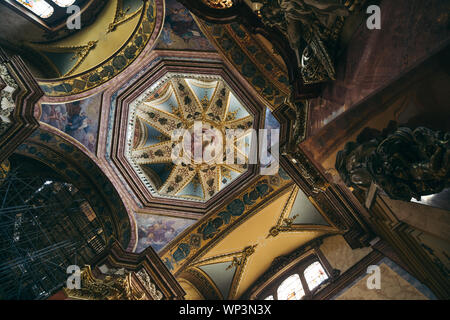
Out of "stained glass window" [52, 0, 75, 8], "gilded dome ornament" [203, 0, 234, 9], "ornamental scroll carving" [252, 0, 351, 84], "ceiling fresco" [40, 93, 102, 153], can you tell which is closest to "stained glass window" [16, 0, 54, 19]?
"stained glass window" [52, 0, 75, 8]

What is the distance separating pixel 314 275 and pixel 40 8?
1037 centimetres

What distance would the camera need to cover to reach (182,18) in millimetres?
8031

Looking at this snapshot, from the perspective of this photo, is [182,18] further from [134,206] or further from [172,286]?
[172,286]

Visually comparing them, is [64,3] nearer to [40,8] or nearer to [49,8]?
[49,8]

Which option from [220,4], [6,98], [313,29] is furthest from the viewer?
[6,98]

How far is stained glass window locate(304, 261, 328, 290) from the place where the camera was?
8.61 m

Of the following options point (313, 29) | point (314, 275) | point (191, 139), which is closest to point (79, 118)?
point (191, 139)

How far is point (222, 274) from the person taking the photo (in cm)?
1020

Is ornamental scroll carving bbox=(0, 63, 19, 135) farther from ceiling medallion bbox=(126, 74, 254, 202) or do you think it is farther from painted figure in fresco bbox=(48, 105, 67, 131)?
ceiling medallion bbox=(126, 74, 254, 202)

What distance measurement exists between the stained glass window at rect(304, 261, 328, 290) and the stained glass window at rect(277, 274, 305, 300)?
27 cm

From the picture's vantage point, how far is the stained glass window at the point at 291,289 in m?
8.84

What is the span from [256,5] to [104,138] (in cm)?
549

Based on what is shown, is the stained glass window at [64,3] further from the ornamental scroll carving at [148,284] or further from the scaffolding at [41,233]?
the ornamental scroll carving at [148,284]

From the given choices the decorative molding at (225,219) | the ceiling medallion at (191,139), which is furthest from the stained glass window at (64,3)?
the decorative molding at (225,219)
